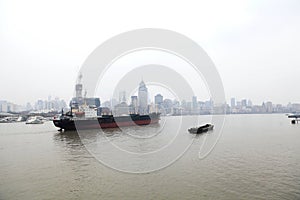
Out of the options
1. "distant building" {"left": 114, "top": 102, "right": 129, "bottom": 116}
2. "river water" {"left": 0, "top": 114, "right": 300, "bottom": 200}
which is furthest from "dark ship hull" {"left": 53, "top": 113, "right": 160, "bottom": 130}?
"river water" {"left": 0, "top": 114, "right": 300, "bottom": 200}

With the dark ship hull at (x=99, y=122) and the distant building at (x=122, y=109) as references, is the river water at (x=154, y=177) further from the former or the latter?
the distant building at (x=122, y=109)

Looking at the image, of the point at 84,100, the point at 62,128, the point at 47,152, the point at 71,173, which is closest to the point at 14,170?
the point at 71,173

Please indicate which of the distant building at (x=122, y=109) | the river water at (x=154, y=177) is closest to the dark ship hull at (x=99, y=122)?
the distant building at (x=122, y=109)

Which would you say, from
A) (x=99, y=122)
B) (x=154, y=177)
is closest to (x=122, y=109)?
(x=99, y=122)

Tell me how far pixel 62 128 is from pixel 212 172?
30.7 meters

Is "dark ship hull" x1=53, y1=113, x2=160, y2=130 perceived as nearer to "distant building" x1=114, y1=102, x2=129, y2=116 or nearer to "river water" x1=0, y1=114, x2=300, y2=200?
"distant building" x1=114, y1=102, x2=129, y2=116

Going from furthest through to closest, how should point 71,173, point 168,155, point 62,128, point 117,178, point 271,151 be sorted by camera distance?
1. point 62,128
2. point 271,151
3. point 168,155
4. point 71,173
5. point 117,178

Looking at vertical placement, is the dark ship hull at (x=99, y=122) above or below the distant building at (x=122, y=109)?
below

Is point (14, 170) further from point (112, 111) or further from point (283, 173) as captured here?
point (112, 111)

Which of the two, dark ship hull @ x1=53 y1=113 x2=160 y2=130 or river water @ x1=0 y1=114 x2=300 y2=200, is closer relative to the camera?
river water @ x1=0 y1=114 x2=300 y2=200

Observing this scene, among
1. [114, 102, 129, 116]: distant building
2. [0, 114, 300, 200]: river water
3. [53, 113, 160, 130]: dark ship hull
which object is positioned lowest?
[0, 114, 300, 200]: river water

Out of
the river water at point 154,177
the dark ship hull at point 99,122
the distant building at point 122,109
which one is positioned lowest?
the river water at point 154,177

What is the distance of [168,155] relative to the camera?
16.0 meters

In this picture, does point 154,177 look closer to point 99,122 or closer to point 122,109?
point 99,122
